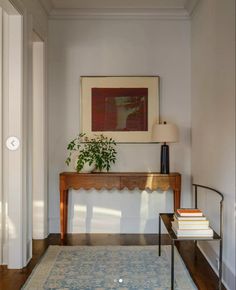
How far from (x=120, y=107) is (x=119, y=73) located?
→ 1.44 ft

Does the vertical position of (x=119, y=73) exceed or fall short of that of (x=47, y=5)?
it falls short

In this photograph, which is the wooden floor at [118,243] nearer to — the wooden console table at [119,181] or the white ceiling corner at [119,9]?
the wooden console table at [119,181]

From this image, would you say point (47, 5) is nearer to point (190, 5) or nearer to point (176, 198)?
point (190, 5)

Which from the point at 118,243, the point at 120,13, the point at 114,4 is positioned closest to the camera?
the point at 118,243

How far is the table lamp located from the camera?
3658 millimetres

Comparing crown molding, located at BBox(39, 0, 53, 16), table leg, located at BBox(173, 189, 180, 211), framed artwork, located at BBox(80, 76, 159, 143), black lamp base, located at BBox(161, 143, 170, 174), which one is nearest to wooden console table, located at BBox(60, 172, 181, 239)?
table leg, located at BBox(173, 189, 180, 211)

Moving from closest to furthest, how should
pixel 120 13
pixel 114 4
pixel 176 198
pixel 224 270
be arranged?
pixel 224 270, pixel 176 198, pixel 114 4, pixel 120 13

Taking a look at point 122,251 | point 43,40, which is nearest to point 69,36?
point 43,40

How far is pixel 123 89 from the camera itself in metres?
4.04

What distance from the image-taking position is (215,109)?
115 inches

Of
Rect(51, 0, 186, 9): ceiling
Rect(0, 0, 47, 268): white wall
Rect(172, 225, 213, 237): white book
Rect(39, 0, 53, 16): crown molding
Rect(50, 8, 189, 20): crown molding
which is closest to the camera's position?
Rect(172, 225, 213, 237): white book

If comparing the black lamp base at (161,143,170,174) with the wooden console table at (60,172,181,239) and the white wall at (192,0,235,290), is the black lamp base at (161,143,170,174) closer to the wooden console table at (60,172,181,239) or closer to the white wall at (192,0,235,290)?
the wooden console table at (60,172,181,239)

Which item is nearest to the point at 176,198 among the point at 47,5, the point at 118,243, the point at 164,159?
the point at 164,159

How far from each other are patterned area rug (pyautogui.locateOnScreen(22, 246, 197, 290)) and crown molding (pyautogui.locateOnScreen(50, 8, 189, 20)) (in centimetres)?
281
